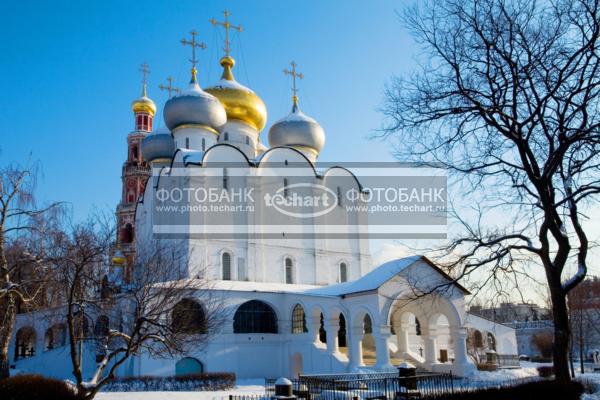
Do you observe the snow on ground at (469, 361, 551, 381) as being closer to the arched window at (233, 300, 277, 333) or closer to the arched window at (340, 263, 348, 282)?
the arched window at (233, 300, 277, 333)

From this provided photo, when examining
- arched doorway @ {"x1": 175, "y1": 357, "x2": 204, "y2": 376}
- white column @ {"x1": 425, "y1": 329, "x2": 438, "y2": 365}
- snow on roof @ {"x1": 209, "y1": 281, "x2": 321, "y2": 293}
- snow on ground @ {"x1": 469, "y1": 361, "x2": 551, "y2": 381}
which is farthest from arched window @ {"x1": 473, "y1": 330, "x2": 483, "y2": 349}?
arched doorway @ {"x1": 175, "y1": 357, "x2": 204, "y2": 376}

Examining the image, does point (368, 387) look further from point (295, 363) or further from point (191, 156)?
point (191, 156)

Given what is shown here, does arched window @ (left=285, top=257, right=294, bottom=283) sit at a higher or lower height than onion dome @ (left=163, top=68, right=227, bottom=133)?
lower

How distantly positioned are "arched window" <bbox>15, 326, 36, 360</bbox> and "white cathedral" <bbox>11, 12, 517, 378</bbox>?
181mm

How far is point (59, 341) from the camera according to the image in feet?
90.9

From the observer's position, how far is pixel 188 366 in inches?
856

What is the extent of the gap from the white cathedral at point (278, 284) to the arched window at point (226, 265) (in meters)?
0.07

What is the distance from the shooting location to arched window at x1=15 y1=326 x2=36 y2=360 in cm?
3033

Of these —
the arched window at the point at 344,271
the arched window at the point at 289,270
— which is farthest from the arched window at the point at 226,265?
the arched window at the point at 344,271

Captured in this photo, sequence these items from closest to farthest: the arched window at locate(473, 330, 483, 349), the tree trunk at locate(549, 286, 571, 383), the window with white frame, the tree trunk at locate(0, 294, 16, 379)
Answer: the tree trunk at locate(549, 286, 571, 383), the tree trunk at locate(0, 294, 16, 379), the window with white frame, the arched window at locate(473, 330, 483, 349)

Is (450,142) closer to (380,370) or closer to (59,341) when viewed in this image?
(380,370)

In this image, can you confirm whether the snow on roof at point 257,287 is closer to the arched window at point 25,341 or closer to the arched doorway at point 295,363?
the arched doorway at point 295,363

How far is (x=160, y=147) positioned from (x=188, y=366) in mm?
15998

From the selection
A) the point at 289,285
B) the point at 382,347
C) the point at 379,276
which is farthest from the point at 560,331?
the point at 289,285
